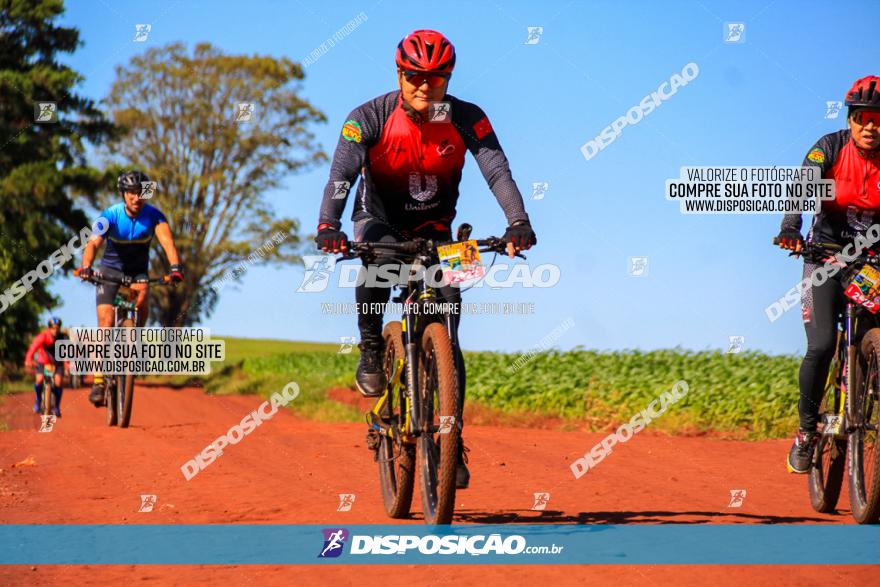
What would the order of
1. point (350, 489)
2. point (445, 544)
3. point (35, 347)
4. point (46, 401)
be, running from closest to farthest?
point (445, 544), point (350, 489), point (35, 347), point (46, 401)

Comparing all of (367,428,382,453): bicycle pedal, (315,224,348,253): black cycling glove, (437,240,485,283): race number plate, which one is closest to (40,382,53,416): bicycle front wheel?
(367,428,382,453): bicycle pedal

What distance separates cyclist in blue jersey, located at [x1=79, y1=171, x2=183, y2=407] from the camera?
43.0 ft

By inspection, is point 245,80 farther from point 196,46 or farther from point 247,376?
point 247,376

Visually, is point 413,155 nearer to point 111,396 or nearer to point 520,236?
point 520,236

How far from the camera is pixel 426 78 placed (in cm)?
686

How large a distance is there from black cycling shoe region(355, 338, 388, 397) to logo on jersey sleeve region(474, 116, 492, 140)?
1.65m

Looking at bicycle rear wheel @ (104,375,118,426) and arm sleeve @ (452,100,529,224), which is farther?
bicycle rear wheel @ (104,375,118,426)

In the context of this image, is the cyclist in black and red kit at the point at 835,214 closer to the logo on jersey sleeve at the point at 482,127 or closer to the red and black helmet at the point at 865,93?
the red and black helmet at the point at 865,93

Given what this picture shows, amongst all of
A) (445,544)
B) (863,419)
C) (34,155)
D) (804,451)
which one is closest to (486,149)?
(445,544)

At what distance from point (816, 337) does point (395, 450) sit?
3198 mm

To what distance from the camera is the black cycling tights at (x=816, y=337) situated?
775cm

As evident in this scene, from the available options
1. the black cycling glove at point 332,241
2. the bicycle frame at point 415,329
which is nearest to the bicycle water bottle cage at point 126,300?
the bicycle frame at point 415,329

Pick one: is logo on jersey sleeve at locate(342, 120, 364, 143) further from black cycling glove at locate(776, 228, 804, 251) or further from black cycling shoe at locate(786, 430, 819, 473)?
black cycling shoe at locate(786, 430, 819, 473)

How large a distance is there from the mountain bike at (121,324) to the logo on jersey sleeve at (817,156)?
26.4ft
